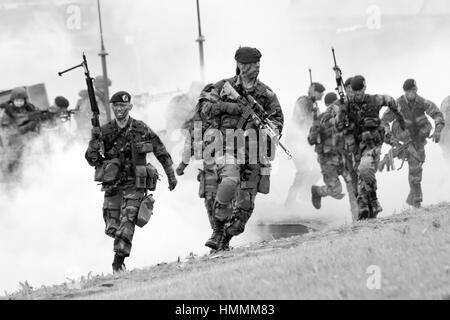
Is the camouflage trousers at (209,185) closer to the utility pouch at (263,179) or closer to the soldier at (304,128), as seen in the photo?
the utility pouch at (263,179)

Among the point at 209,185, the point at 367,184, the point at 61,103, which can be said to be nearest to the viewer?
the point at 209,185

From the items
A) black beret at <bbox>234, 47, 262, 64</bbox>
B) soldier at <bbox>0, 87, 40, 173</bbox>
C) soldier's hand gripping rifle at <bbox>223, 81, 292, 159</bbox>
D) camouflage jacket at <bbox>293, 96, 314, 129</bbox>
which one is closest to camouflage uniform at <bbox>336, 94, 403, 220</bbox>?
soldier's hand gripping rifle at <bbox>223, 81, 292, 159</bbox>

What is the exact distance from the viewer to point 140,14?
3622 centimetres

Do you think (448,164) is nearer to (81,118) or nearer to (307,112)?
(307,112)

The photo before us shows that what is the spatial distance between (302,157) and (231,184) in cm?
838

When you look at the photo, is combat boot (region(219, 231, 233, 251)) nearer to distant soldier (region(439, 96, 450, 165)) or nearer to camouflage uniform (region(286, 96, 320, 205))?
camouflage uniform (region(286, 96, 320, 205))

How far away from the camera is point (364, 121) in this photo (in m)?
13.8

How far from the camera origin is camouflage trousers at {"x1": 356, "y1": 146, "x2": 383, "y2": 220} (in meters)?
13.6

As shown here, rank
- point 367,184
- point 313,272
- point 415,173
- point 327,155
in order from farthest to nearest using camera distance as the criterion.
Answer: point 415,173
point 327,155
point 367,184
point 313,272

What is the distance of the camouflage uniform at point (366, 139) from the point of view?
45.0 ft

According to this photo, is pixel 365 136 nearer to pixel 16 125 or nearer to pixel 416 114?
pixel 416 114

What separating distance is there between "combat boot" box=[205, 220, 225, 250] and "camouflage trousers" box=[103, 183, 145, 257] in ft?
2.37

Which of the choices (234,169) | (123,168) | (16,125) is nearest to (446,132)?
(16,125)

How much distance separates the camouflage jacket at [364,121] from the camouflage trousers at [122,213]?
2980mm
